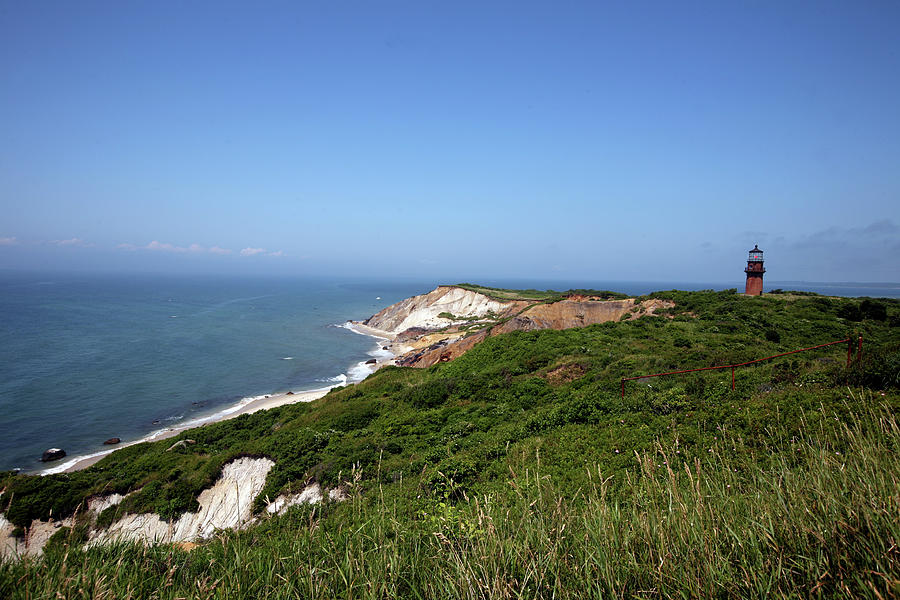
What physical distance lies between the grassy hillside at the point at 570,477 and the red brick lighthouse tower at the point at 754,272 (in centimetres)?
581

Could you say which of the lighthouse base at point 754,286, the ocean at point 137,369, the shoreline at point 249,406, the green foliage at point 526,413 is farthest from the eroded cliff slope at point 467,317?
the lighthouse base at point 754,286

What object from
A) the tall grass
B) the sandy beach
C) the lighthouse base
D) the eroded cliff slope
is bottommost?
the sandy beach

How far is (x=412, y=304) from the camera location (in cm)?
7412

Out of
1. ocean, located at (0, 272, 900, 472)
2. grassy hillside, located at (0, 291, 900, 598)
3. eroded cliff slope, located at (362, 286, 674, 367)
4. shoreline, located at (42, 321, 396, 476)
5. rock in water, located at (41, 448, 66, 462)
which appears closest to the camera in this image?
grassy hillside, located at (0, 291, 900, 598)

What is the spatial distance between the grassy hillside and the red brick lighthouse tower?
229 inches

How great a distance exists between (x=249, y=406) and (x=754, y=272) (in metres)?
41.0

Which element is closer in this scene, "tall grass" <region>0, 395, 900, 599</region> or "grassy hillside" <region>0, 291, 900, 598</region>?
"tall grass" <region>0, 395, 900, 599</region>

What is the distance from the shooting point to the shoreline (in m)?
22.8

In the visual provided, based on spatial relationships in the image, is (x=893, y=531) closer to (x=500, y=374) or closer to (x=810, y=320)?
(x=500, y=374)

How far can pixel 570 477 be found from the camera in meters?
7.50

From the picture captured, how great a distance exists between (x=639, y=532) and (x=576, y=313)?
32831 mm

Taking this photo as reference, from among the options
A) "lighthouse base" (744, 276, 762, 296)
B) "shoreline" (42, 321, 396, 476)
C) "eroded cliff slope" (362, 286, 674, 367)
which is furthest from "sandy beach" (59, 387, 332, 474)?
"lighthouse base" (744, 276, 762, 296)

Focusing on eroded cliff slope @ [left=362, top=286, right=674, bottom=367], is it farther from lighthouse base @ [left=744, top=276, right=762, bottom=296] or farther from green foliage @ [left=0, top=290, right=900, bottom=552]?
lighthouse base @ [left=744, top=276, right=762, bottom=296]

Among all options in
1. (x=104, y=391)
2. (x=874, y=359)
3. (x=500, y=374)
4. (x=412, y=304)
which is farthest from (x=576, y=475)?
(x=412, y=304)
